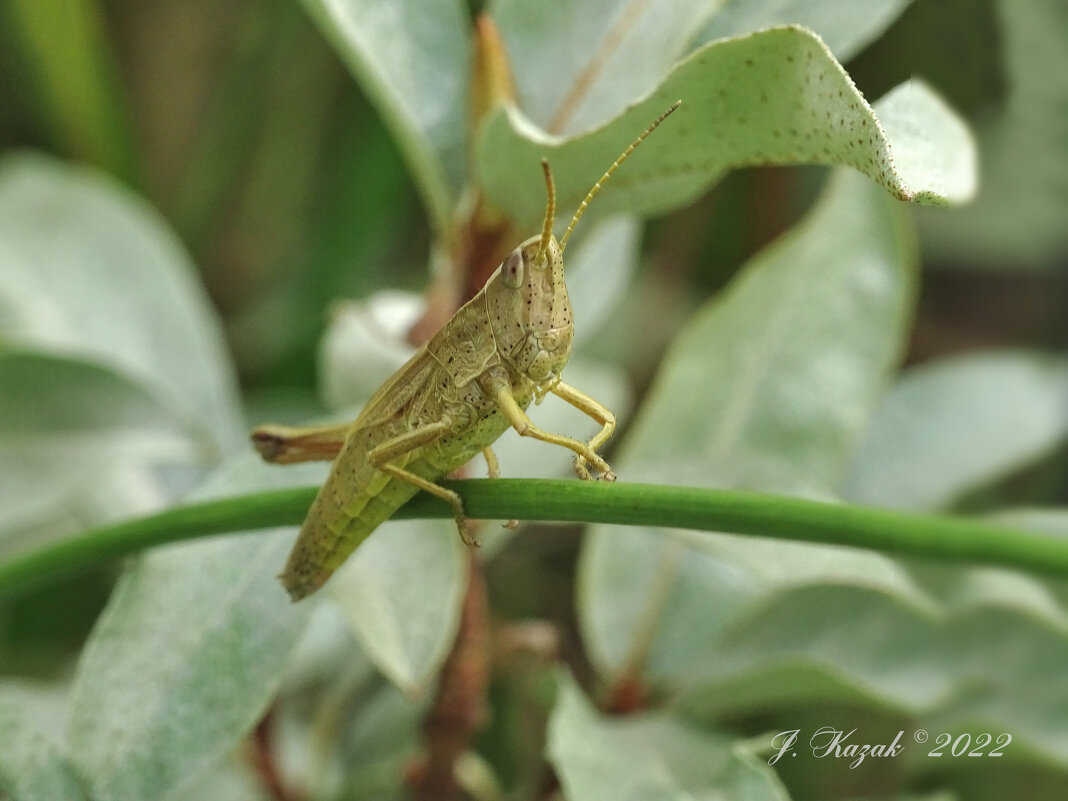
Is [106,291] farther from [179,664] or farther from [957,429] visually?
[957,429]

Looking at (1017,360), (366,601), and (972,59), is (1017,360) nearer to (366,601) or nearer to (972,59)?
(972,59)

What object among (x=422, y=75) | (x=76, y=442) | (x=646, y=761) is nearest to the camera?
(x=646, y=761)

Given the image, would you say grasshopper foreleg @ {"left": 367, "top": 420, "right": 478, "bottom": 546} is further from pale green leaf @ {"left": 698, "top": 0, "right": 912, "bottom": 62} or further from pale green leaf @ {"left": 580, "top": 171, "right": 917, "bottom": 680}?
pale green leaf @ {"left": 698, "top": 0, "right": 912, "bottom": 62}

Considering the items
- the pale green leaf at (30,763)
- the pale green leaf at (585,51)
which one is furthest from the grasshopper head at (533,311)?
the pale green leaf at (30,763)

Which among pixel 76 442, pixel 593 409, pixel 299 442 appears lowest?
pixel 76 442

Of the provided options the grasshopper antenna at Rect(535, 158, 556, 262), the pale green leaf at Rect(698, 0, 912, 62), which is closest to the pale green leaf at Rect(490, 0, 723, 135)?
the pale green leaf at Rect(698, 0, 912, 62)

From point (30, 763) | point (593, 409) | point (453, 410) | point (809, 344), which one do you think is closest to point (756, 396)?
point (809, 344)

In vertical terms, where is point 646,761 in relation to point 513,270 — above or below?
below

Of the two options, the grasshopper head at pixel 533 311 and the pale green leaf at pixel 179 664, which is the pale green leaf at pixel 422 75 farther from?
the pale green leaf at pixel 179 664
